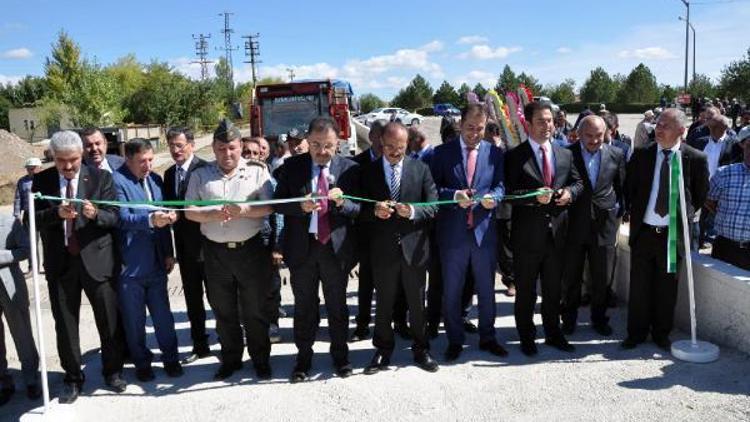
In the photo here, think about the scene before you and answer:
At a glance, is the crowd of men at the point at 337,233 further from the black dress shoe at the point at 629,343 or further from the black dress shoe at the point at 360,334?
the black dress shoe at the point at 360,334

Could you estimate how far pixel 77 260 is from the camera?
4.28m

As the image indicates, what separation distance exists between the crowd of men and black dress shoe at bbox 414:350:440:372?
12mm

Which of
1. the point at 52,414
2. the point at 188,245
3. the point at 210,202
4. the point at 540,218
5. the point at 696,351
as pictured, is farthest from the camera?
the point at 188,245

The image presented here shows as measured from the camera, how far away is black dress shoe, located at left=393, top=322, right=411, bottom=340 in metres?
5.45

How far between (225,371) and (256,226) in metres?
1.26

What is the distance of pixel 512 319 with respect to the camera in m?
5.77

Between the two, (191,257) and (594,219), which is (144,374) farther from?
(594,219)

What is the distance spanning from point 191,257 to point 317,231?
1362 mm

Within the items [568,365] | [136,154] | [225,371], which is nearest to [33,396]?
[225,371]

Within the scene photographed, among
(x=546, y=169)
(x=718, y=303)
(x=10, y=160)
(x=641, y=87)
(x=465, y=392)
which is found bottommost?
(x=465, y=392)

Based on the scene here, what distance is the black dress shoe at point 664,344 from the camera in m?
4.75

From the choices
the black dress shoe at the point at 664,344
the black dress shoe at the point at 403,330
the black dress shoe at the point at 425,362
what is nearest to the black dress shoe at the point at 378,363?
the black dress shoe at the point at 425,362

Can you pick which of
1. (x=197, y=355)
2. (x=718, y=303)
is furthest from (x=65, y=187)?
(x=718, y=303)

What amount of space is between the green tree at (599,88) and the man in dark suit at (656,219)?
54.4 metres
